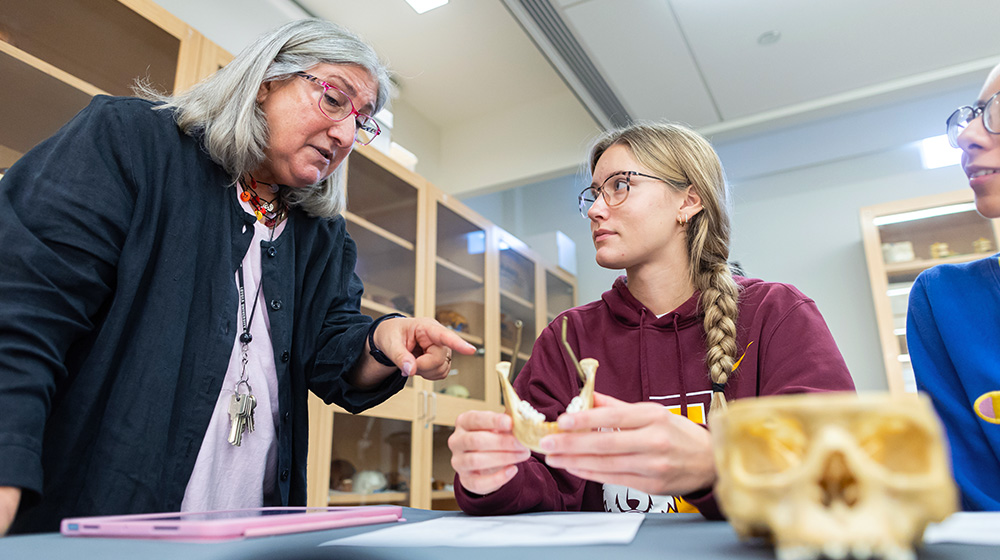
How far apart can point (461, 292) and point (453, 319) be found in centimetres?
18

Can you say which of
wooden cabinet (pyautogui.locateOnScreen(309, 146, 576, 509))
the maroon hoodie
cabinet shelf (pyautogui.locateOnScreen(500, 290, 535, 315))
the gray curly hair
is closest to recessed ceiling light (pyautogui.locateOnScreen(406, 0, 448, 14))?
wooden cabinet (pyautogui.locateOnScreen(309, 146, 576, 509))

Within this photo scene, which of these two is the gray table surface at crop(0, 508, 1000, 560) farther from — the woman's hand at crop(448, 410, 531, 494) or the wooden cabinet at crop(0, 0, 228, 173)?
the wooden cabinet at crop(0, 0, 228, 173)

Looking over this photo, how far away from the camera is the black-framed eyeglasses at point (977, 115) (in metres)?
0.94

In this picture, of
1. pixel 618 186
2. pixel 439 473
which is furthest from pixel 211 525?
pixel 439 473

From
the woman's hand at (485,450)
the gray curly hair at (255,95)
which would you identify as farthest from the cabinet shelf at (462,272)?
the woman's hand at (485,450)

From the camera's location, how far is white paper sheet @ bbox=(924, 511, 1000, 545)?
1.30 ft

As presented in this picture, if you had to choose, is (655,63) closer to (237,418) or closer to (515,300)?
(515,300)

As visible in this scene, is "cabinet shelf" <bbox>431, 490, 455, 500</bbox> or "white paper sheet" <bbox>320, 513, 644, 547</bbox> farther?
"cabinet shelf" <bbox>431, 490, 455, 500</bbox>

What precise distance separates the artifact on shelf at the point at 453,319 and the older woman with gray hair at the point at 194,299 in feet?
5.62

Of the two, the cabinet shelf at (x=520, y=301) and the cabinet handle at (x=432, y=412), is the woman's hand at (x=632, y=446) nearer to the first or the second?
the cabinet handle at (x=432, y=412)

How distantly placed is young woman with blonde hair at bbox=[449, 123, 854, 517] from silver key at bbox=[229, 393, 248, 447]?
0.42 m

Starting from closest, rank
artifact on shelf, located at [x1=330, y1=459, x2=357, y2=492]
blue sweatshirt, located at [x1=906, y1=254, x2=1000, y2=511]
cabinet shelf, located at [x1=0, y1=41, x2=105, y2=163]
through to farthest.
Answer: blue sweatshirt, located at [x1=906, y1=254, x2=1000, y2=511], cabinet shelf, located at [x1=0, y1=41, x2=105, y2=163], artifact on shelf, located at [x1=330, y1=459, x2=357, y2=492]

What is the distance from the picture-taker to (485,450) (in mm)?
619

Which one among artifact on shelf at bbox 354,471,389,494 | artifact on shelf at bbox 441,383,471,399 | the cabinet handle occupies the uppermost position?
artifact on shelf at bbox 441,383,471,399
